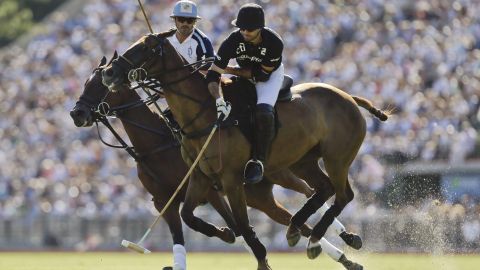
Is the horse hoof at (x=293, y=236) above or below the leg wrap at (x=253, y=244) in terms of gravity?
below

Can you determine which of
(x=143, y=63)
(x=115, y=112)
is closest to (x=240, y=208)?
(x=143, y=63)

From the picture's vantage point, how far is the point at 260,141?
442 inches

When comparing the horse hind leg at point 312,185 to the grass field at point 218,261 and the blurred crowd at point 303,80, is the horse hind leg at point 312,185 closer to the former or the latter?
the grass field at point 218,261

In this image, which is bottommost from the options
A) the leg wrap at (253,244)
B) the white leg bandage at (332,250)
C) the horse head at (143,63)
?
the white leg bandage at (332,250)

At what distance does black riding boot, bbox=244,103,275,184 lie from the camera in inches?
438

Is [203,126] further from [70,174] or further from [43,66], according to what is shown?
[43,66]

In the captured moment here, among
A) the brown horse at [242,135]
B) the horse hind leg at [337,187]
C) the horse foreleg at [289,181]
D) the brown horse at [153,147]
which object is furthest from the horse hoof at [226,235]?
the horse hind leg at [337,187]

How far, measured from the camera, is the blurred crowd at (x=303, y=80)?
20.4 m

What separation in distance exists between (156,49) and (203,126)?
821 millimetres

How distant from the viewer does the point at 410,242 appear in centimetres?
1789

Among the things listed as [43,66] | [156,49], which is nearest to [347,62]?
[43,66]

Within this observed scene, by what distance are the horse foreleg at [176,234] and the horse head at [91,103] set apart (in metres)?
1.11

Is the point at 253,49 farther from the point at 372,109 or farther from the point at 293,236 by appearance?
the point at 372,109

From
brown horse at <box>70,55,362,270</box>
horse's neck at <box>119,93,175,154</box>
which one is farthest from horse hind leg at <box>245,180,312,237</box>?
horse's neck at <box>119,93,175,154</box>
